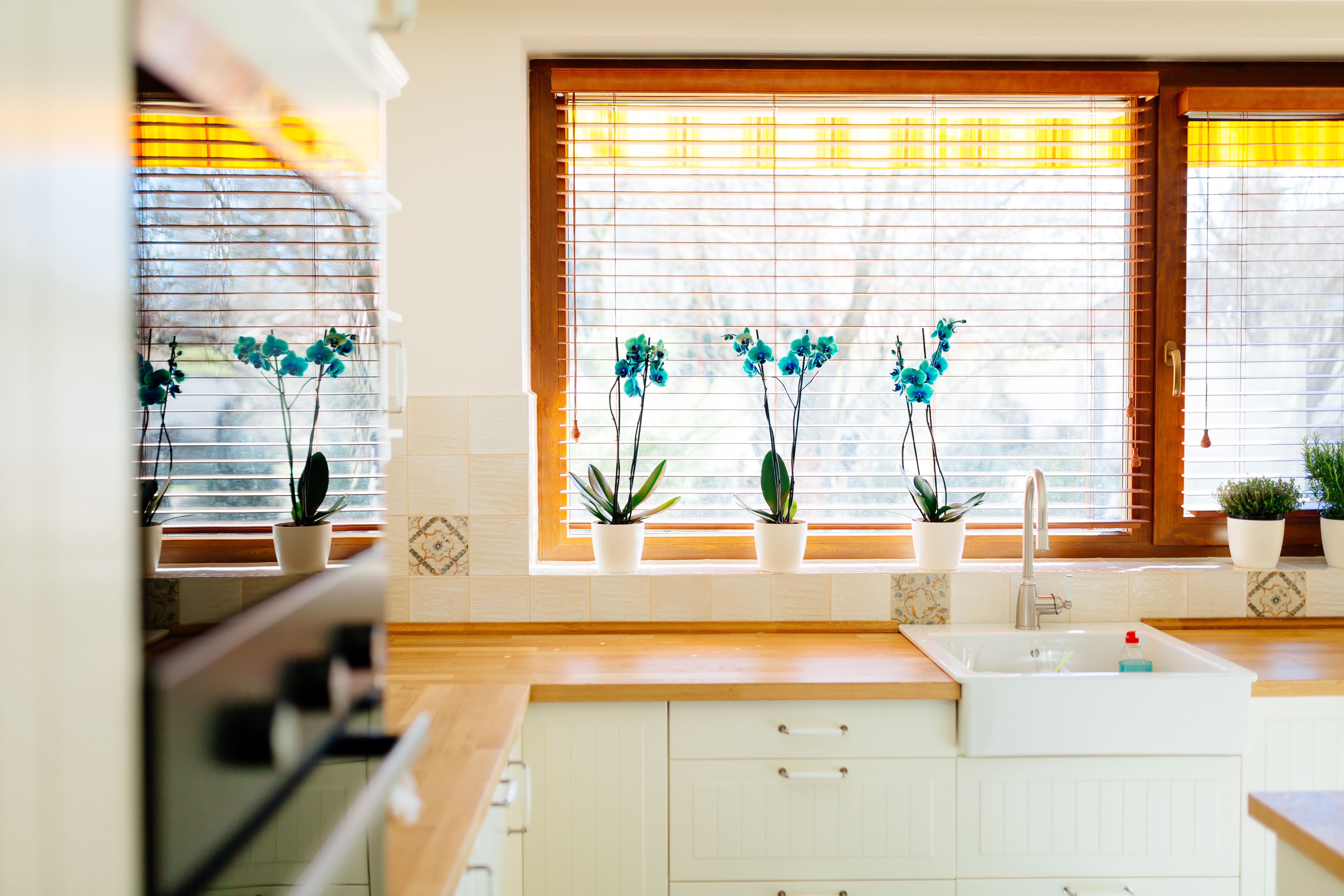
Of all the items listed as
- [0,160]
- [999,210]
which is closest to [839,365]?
[999,210]

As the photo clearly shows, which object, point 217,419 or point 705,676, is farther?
point 705,676

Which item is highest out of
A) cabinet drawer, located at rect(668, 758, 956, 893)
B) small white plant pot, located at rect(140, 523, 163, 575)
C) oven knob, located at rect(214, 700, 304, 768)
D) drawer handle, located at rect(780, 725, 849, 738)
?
small white plant pot, located at rect(140, 523, 163, 575)

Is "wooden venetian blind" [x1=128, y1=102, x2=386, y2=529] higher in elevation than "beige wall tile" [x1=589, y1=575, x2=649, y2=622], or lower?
higher

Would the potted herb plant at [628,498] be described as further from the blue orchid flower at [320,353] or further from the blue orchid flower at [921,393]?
the blue orchid flower at [320,353]

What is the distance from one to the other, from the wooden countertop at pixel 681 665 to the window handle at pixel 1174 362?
1114mm

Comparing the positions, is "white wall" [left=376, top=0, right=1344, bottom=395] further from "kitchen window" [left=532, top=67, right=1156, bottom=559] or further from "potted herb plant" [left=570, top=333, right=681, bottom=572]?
"potted herb plant" [left=570, top=333, right=681, bottom=572]

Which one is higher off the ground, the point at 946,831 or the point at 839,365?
the point at 839,365

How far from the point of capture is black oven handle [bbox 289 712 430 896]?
0.57m

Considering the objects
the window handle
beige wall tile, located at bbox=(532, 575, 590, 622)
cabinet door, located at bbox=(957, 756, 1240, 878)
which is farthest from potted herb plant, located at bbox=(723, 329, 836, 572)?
the window handle

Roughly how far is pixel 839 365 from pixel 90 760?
2308 millimetres

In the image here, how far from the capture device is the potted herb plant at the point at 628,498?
2.30m

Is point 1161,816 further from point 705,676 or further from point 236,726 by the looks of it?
point 236,726

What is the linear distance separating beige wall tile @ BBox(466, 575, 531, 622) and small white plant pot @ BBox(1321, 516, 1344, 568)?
224 cm

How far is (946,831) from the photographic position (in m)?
1.82
